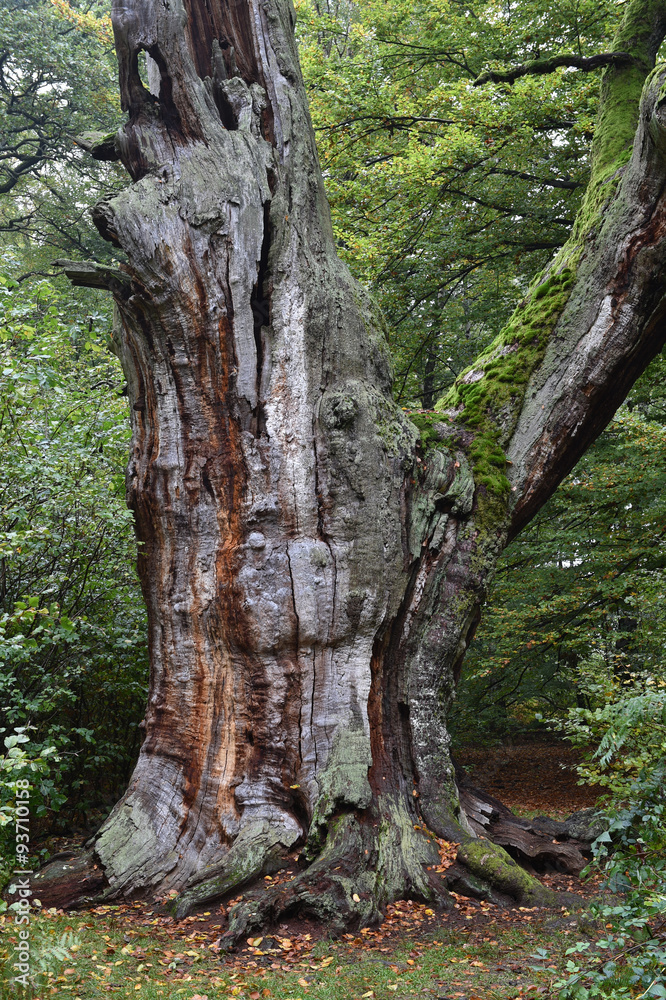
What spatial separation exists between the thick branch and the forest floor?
23.6 feet

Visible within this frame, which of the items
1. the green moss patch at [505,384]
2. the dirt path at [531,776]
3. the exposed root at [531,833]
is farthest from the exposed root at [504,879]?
the dirt path at [531,776]

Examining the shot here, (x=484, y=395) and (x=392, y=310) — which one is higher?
(x=392, y=310)

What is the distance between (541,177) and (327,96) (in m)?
2.98

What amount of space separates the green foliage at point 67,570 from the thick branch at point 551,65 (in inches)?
211

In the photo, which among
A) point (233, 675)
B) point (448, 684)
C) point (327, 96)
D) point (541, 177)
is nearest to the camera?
point (233, 675)

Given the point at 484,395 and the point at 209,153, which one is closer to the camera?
the point at 209,153

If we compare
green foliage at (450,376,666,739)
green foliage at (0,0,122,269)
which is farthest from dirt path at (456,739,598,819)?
green foliage at (0,0,122,269)

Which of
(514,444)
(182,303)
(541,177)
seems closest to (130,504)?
(182,303)

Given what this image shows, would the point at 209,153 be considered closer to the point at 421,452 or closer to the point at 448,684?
the point at 421,452

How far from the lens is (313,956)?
3707 millimetres

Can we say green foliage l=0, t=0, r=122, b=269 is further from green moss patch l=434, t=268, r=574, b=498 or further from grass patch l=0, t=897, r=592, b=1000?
grass patch l=0, t=897, r=592, b=1000

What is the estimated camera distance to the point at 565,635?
31.1 ft

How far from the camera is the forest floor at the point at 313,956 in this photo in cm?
322

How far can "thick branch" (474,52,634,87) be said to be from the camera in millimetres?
6930
